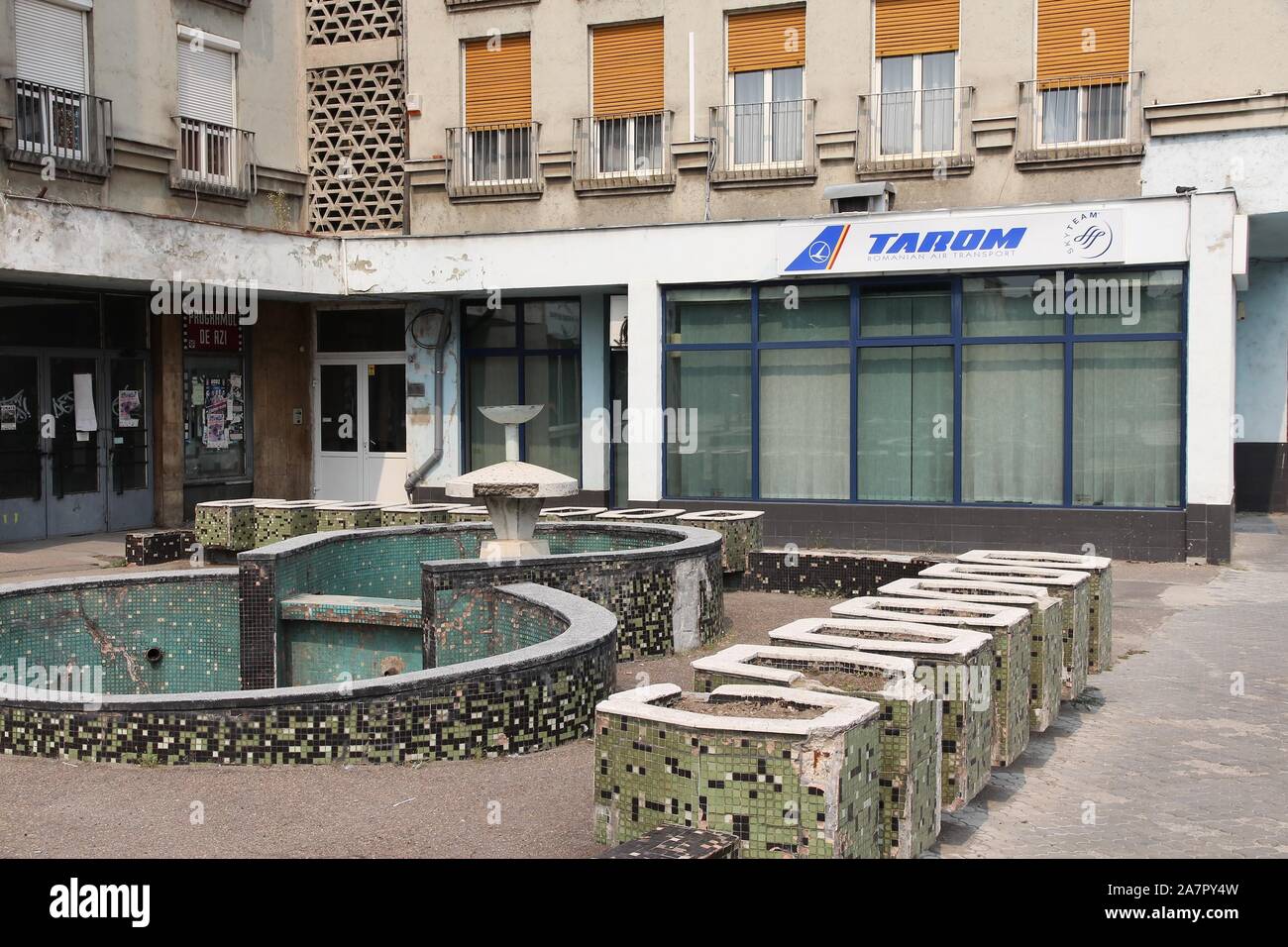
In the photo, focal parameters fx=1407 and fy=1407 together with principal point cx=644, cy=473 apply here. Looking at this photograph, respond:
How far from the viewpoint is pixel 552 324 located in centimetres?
1977

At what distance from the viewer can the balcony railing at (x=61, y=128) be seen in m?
16.1

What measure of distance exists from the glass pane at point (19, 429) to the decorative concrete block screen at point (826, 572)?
9492 millimetres

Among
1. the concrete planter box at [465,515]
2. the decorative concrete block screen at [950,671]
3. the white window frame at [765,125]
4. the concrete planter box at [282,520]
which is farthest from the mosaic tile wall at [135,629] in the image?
the white window frame at [765,125]

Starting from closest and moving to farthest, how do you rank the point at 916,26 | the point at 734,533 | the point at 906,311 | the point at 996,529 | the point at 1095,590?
1. the point at 1095,590
2. the point at 734,533
3. the point at 996,529
4. the point at 906,311
5. the point at 916,26

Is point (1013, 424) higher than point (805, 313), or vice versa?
point (805, 313)

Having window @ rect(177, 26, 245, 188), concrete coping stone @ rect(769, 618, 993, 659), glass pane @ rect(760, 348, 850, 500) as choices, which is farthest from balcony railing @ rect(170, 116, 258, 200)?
concrete coping stone @ rect(769, 618, 993, 659)

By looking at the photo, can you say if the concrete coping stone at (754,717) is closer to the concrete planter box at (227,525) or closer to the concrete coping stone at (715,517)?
the concrete coping stone at (715,517)

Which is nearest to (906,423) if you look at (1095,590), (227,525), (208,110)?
(227,525)

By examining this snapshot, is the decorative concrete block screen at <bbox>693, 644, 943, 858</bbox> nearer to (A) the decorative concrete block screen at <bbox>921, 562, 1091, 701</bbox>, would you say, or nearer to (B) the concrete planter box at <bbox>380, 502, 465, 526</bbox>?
(A) the decorative concrete block screen at <bbox>921, 562, 1091, 701</bbox>

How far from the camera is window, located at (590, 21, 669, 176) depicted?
18359 mm

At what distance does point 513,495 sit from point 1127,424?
804cm

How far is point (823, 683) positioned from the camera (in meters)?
5.26

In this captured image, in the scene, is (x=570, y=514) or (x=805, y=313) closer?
(x=570, y=514)

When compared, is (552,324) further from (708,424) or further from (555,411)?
(708,424)
